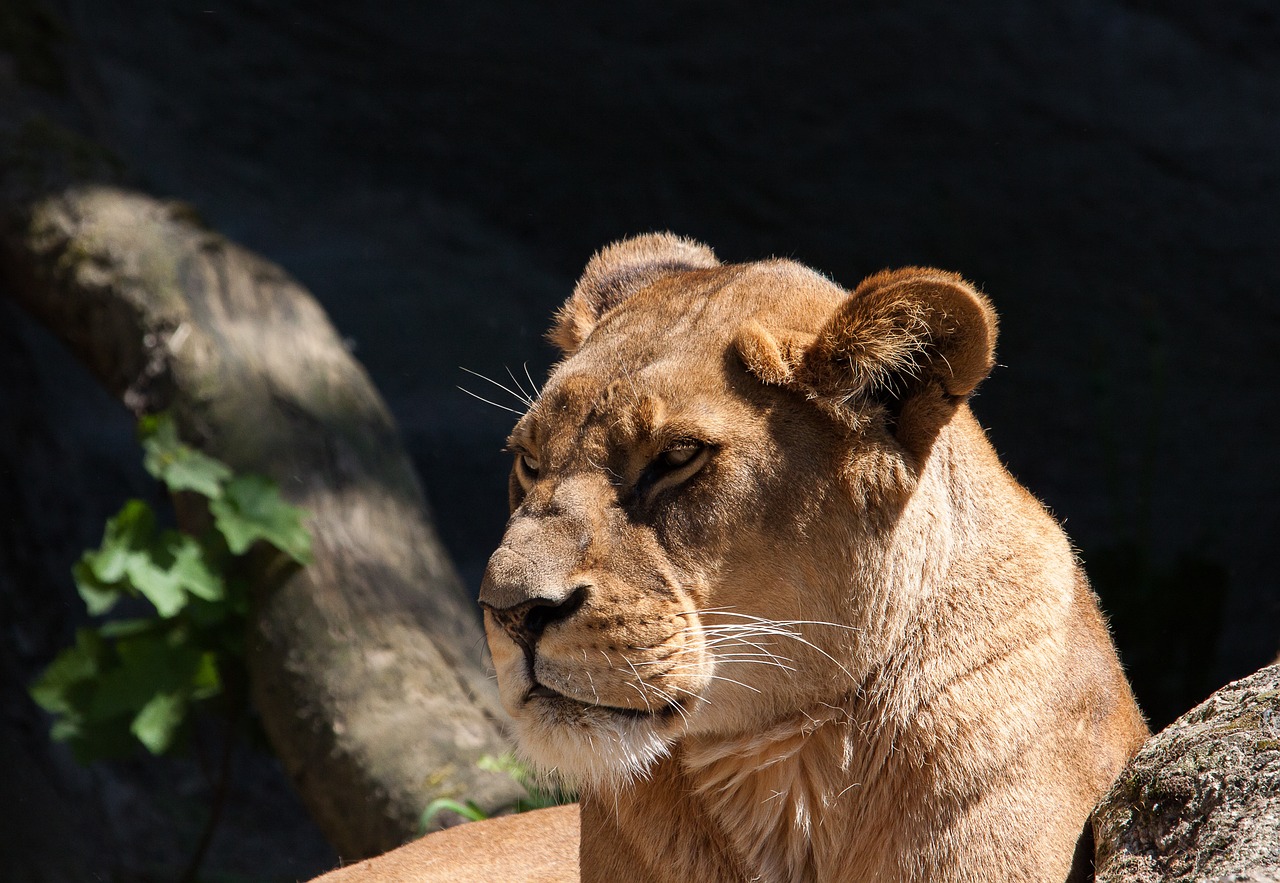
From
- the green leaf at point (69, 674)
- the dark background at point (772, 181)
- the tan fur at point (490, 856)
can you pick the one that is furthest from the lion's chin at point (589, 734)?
the dark background at point (772, 181)

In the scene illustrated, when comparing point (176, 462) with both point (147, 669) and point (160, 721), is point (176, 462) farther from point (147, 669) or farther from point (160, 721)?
point (160, 721)

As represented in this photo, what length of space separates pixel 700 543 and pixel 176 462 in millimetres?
3197

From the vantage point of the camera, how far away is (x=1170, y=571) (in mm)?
6902

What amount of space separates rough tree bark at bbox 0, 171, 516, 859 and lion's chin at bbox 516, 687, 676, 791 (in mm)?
2248

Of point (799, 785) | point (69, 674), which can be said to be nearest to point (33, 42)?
point (69, 674)

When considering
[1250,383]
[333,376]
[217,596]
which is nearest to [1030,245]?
[1250,383]

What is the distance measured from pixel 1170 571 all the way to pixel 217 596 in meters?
4.61

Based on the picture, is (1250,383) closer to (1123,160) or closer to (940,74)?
(1123,160)

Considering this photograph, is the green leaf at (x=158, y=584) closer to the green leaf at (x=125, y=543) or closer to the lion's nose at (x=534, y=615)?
the green leaf at (x=125, y=543)

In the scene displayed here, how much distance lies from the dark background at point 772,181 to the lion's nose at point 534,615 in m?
5.68

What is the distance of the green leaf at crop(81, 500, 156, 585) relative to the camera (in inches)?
197

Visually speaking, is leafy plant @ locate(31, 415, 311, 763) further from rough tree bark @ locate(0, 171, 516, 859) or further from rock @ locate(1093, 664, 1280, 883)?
rock @ locate(1093, 664, 1280, 883)

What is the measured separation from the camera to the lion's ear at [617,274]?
10.3ft

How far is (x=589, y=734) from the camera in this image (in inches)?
93.9
